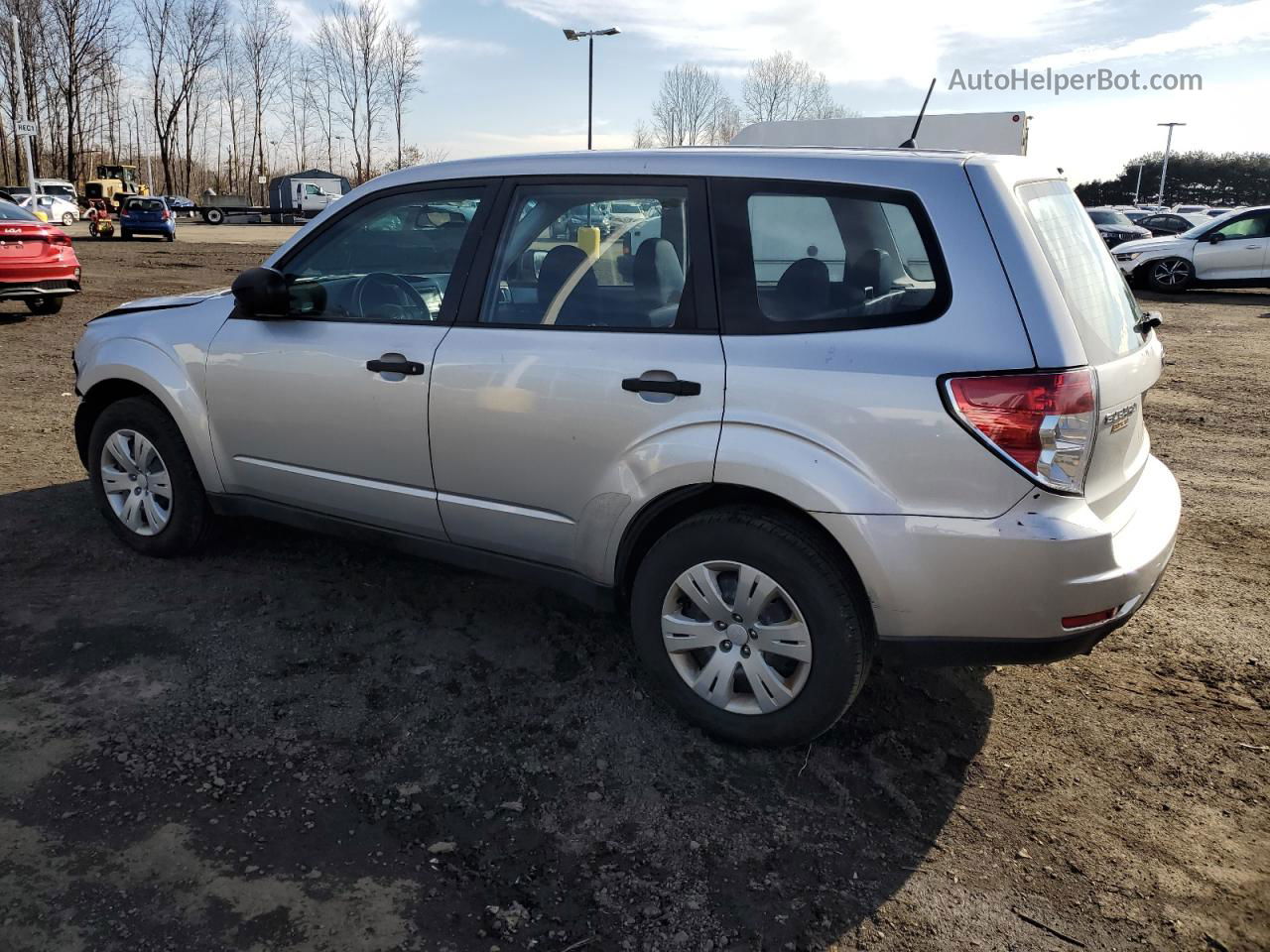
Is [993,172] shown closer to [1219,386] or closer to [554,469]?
[554,469]

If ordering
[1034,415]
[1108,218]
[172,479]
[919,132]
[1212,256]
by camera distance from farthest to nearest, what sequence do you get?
[1108,218], [1212,256], [919,132], [172,479], [1034,415]

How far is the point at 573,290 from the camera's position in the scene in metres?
→ 3.44

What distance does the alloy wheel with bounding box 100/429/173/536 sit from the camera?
4.54 m

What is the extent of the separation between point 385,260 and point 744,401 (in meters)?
1.83

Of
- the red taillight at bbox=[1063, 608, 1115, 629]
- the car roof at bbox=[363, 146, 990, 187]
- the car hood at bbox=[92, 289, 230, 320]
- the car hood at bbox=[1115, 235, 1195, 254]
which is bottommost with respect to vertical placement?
the red taillight at bbox=[1063, 608, 1115, 629]

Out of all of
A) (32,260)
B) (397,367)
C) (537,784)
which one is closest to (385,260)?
(397,367)

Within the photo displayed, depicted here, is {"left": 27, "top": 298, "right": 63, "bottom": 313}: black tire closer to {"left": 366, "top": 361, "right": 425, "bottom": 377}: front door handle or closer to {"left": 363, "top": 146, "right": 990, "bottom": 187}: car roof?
{"left": 363, "top": 146, "right": 990, "bottom": 187}: car roof

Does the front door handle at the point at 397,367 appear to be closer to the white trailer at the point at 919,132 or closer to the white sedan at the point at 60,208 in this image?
the white trailer at the point at 919,132

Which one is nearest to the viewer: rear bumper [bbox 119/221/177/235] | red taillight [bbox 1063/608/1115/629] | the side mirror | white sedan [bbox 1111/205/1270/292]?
red taillight [bbox 1063/608/1115/629]

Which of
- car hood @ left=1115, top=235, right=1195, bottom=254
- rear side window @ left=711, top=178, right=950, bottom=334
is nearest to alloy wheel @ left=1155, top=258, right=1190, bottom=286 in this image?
car hood @ left=1115, top=235, right=1195, bottom=254

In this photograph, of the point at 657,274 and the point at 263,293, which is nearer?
the point at 657,274

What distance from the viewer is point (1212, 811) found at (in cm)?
294

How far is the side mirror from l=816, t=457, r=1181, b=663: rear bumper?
2.36 meters

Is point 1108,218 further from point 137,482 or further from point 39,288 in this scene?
point 137,482
